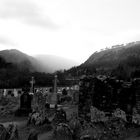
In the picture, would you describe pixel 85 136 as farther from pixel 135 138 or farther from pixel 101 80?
pixel 101 80

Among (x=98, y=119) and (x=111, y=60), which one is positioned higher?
(x=111, y=60)

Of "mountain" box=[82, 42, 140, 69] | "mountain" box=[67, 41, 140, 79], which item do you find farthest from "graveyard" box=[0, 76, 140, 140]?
"mountain" box=[82, 42, 140, 69]

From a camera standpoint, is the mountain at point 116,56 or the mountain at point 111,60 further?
the mountain at point 116,56

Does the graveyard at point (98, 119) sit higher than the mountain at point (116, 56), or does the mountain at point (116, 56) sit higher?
the mountain at point (116, 56)

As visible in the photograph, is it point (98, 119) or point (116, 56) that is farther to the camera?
point (116, 56)

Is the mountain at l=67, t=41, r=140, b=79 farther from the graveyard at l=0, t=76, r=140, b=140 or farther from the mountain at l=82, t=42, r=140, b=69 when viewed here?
the graveyard at l=0, t=76, r=140, b=140

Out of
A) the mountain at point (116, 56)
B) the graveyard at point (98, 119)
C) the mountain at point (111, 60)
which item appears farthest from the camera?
the mountain at point (116, 56)

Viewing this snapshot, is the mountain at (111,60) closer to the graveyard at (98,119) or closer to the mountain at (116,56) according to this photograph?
the mountain at (116,56)

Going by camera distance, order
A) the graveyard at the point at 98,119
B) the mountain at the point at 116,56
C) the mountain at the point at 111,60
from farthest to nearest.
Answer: the mountain at the point at 116,56
the mountain at the point at 111,60
the graveyard at the point at 98,119

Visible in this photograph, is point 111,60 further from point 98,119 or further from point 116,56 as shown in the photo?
point 98,119

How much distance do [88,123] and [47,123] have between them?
362cm

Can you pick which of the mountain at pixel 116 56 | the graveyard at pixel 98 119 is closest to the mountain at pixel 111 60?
the mountain at pixel 116 56

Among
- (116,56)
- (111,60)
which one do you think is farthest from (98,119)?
(116,56)

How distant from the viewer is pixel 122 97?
40.0 feet
